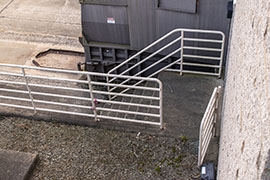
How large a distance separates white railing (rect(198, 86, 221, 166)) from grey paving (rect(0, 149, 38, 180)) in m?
2.62

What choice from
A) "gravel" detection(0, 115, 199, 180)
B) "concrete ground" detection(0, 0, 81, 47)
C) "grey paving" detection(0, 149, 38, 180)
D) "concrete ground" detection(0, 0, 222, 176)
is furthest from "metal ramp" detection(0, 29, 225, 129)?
"concrete ground" detection(0, 0, 81, 47)

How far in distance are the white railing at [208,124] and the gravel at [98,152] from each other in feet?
0.87

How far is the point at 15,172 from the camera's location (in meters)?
5.36

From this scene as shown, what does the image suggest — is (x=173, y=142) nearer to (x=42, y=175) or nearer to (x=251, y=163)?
(x=42, y=175)

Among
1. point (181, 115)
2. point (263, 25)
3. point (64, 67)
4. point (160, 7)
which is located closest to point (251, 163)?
point (263, 25)

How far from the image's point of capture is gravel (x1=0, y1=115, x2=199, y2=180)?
216 inches

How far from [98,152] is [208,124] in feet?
6.07

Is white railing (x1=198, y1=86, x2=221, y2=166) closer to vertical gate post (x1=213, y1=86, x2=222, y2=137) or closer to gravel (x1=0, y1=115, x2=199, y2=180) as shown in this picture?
vertical gate post (x1=213, y1=86, x2=222, y2=137)

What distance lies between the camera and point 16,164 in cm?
547

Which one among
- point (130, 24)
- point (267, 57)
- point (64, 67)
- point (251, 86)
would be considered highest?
point (267, 57)

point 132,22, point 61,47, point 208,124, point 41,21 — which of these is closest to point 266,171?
point 208,124

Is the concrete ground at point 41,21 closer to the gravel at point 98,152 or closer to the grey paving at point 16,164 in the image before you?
the gravel at point 98,152

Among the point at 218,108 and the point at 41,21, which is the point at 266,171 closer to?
the point at 218,108

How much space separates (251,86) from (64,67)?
9.35 meters
